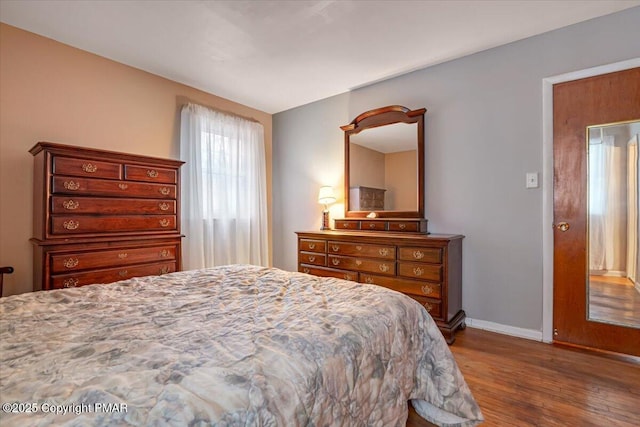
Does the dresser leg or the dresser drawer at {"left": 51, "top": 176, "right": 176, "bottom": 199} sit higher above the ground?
the dresser drawer at {"left": 51, "top": 176, "right": 176, "bottom": 199}

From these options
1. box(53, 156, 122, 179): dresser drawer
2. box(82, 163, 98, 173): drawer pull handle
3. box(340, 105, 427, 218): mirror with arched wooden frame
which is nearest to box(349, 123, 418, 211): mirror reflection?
box(340, 105, 427, 218): mirror with arched wooden frame

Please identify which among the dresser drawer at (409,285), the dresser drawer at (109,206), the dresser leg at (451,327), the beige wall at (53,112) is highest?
the beige wall at (53,112)

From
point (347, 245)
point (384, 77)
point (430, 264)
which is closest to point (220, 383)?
point (430, 264)

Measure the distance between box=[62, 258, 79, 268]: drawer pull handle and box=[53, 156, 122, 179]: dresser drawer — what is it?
63cm

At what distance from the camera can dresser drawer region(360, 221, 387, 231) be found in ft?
10.5

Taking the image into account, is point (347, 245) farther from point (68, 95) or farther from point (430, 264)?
point (68, 95)

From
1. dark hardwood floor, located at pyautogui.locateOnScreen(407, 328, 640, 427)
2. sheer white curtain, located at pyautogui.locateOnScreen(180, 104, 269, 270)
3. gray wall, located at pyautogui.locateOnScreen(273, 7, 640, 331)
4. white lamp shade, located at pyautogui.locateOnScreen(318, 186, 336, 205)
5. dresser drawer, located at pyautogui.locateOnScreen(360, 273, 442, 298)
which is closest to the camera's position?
dark hardwood floor, located at pyautogui.locateOnScreen(407, 328, 640, 427)

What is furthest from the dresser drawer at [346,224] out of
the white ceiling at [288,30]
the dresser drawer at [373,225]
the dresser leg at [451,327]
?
the white ceiling at [288,30]

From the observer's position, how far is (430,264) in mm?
2514

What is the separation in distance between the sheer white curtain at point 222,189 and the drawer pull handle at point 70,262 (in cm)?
119

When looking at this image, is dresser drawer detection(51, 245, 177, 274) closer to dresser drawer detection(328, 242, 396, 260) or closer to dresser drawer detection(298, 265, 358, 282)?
dresser drawer detection(298, 265, 358, 282)

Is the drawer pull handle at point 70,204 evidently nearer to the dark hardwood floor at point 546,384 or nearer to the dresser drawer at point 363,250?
the dresser drawer at point 363,250

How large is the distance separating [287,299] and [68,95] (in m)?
2.78

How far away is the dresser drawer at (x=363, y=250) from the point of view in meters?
2.74
